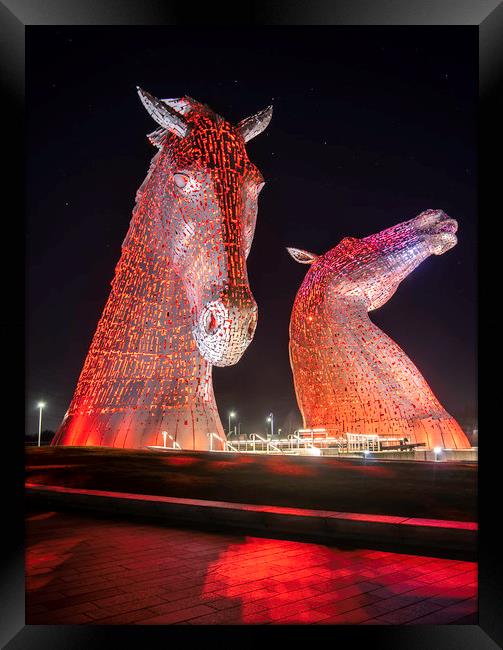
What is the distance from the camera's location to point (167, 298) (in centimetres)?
726

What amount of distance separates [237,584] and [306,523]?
91 cm

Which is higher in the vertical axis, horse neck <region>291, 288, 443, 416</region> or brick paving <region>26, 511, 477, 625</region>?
horse neck <region>291, 288, 443, 416</region>

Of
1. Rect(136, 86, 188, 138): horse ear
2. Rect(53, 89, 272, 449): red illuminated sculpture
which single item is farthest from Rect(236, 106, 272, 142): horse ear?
Rect(136, 86, 188, 138): horse ear

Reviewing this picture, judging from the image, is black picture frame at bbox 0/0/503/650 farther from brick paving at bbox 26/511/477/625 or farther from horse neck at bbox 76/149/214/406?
horse neck at bbox 76/149/214/406

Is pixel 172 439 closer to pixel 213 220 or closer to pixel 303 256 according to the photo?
pixel 213 220

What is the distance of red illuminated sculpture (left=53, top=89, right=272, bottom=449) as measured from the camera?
19.4 feet

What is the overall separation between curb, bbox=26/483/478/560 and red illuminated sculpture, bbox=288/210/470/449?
319 inches

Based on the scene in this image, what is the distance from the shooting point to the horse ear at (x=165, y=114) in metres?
6.02

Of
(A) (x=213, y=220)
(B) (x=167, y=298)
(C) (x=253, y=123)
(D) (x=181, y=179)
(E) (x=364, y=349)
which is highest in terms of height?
(C) (x=253, y=123)
